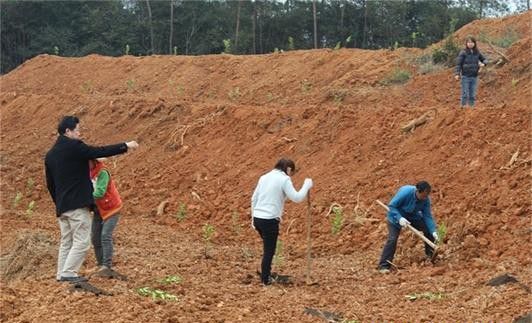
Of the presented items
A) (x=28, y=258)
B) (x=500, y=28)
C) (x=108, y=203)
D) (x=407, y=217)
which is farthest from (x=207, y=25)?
(x=108, y=203)

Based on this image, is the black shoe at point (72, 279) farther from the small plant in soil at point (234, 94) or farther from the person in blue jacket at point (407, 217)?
the small plant in soil at point (234, 94)

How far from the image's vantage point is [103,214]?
7258mm

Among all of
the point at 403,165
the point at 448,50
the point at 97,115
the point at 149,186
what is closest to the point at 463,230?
the point at 403,165

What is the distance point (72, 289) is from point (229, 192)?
689cm

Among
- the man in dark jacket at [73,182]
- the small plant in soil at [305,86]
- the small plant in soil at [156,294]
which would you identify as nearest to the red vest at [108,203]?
the man in dark jacket at [73,182]

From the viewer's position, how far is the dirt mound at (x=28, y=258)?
8672 mm

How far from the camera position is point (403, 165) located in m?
11.2

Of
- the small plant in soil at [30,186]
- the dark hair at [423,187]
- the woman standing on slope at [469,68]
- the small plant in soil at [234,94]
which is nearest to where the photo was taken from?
the dark hair at [423,187]

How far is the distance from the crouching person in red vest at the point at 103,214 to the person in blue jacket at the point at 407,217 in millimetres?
3150

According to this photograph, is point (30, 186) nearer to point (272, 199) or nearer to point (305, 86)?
point (305, 86)

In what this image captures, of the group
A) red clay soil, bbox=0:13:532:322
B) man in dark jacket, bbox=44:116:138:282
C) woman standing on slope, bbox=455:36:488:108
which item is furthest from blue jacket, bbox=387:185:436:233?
woman standing on slope, bbox=455:36:488:108

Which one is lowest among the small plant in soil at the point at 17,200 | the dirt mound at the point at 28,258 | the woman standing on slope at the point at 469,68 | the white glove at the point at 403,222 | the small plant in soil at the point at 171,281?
the small plant in soil at the point at 17,200

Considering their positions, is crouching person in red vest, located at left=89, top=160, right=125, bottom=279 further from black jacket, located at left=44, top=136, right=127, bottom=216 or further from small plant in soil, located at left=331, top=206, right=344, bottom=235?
small plant in soil, located at left=331, top=206, right=344, bottom=235

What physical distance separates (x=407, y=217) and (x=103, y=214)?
11.7ft
